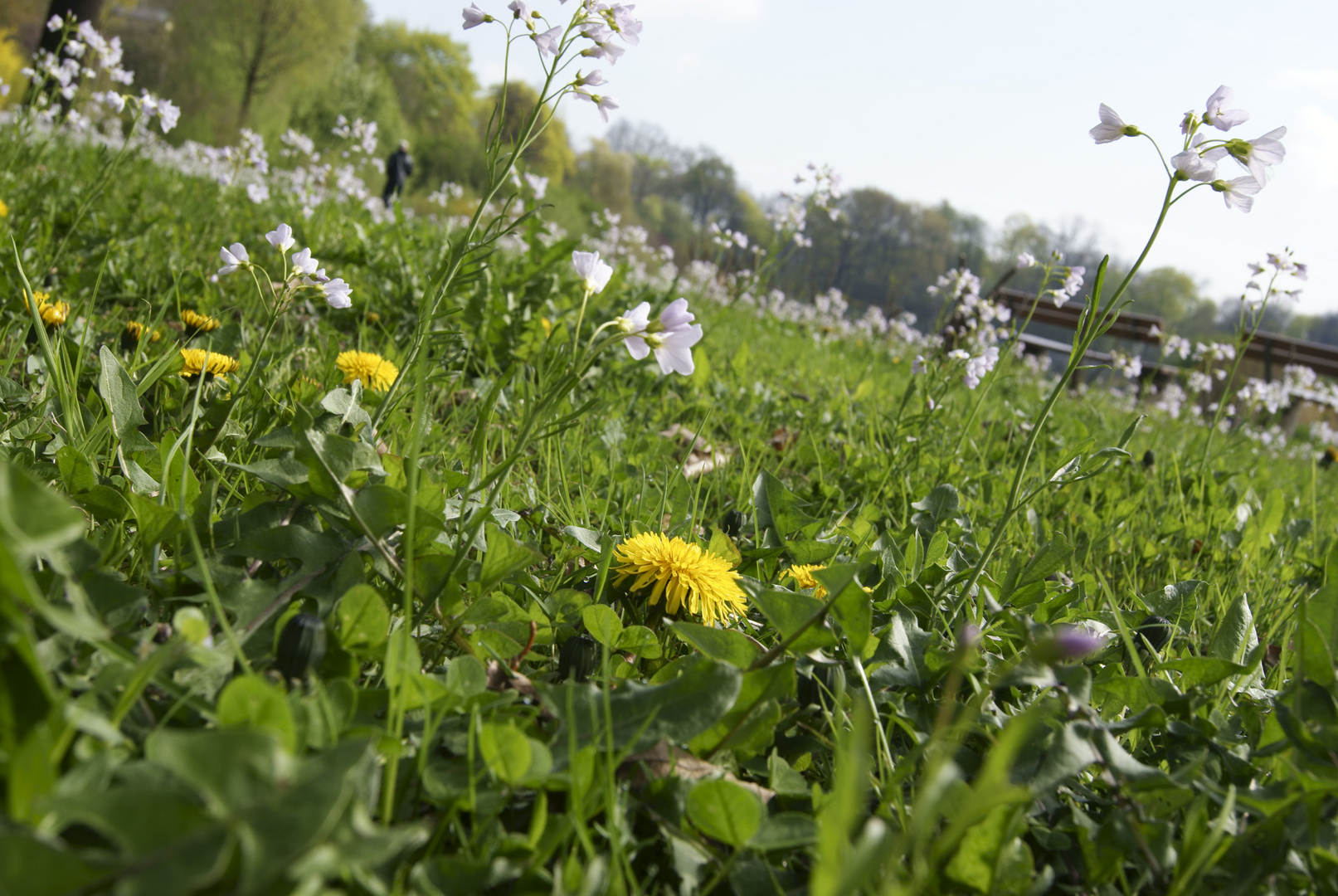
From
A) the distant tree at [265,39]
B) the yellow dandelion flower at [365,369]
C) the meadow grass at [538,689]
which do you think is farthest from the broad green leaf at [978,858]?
the distant tree at [265,39]

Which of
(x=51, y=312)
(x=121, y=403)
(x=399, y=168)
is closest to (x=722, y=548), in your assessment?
(x=121, y=403)

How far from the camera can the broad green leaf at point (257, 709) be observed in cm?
66

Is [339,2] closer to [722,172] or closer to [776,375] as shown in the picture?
[722,172]

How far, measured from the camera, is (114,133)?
39.6ft

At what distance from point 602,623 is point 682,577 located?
20cm

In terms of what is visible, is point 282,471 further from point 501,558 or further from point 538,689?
point 538,689

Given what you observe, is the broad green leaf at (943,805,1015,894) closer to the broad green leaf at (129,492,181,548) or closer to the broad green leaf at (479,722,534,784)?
the broad green leaf at (479,722,534,784)

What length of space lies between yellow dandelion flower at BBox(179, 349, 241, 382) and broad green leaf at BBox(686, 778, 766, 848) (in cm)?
124

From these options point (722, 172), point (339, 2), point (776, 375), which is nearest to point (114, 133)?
point (776, 375)

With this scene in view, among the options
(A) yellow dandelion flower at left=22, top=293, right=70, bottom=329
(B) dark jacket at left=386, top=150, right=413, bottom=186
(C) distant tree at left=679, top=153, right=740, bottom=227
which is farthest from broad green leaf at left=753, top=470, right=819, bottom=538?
(C) distant tree at left=679, top=153, right=740, bottom=227

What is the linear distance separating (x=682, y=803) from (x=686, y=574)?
450mm

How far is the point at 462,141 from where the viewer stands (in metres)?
44.1

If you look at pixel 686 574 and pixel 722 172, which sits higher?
pixel 722 172

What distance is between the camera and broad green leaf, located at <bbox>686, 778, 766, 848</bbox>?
783mm
